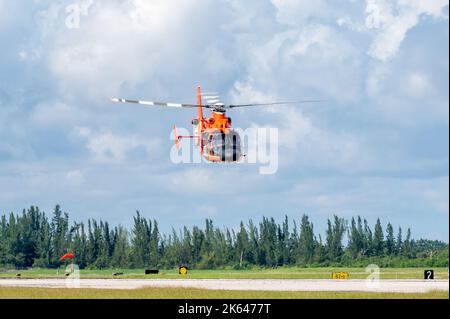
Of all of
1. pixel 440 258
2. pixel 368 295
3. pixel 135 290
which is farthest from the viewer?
pixel 440 258

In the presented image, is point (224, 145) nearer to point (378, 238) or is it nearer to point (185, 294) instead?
point (185, 294)

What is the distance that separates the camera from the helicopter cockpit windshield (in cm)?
8344

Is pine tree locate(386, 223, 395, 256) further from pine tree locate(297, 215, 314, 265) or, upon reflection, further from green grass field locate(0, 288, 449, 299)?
green grass field locate(0, 288, 449, 299)

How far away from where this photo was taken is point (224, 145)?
276 ft

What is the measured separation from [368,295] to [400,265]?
7411 cm

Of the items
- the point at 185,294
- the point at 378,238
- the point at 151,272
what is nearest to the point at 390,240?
the point at 378,238

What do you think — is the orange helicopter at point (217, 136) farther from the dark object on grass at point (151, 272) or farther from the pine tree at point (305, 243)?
the pine tree at point (305, 243)

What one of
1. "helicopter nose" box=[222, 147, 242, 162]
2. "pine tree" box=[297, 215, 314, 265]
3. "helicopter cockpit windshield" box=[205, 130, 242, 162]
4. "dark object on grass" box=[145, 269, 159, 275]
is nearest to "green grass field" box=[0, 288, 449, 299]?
"helicopter nose" box=[222, 147, 242, 162]

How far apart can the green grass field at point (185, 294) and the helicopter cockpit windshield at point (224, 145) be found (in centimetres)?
1639

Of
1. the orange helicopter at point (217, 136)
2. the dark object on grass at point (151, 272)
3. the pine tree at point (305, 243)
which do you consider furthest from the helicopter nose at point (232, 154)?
the pine tree at point (305, 243)

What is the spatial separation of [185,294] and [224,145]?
21.1 metres

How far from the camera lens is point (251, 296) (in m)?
64.3
